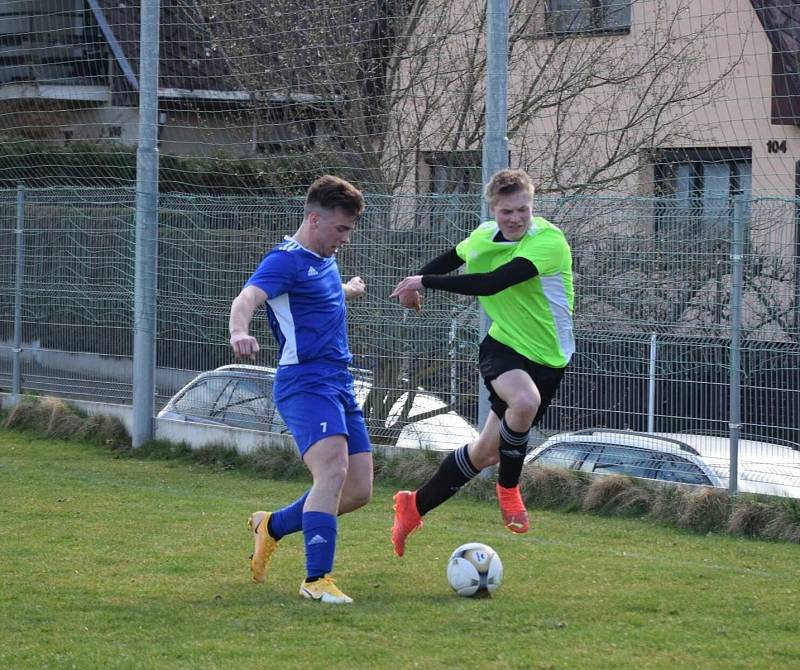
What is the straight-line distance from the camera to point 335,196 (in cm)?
622

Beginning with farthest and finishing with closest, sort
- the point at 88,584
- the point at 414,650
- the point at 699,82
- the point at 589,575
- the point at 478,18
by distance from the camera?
the point at 478,18 → the point at 699,82 → the point at 589,575 → the point at 88,584 → the point at 414,650

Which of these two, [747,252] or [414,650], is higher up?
[747,252]

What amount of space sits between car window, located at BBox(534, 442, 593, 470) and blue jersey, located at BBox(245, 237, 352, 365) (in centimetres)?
384

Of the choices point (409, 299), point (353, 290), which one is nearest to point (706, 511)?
point (409, 299)

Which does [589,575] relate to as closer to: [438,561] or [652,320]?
[438,561]

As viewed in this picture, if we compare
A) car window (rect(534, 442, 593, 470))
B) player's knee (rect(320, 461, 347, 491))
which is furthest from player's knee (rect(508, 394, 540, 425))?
car window (rect(534, 442, 593, 470))

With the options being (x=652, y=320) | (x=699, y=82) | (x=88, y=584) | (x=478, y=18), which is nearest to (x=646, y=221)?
(x=652, y=320)

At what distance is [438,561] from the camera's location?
7.51 meters

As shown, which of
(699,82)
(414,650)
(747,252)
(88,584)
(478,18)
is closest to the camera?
(414,650)

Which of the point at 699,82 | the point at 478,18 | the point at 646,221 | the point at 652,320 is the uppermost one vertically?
the point at 478,18

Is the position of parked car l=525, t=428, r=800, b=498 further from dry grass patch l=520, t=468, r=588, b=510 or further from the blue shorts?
the blue shorts

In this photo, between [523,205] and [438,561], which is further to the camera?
[438,561]

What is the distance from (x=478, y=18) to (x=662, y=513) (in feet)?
18.7

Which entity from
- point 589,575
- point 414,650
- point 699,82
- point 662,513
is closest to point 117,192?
point 699,82
